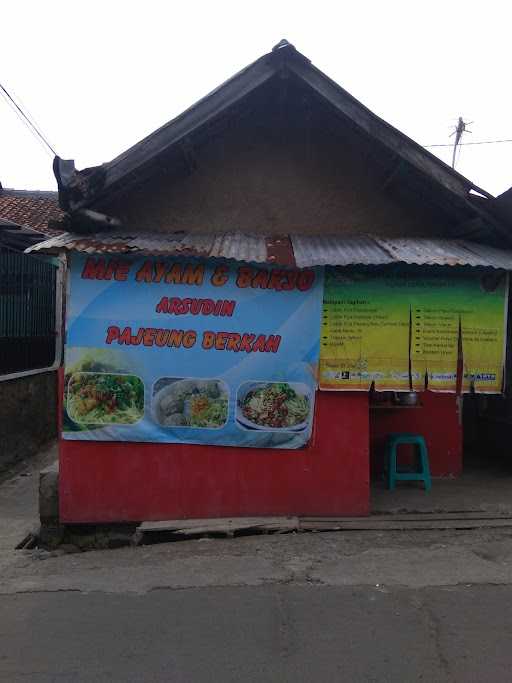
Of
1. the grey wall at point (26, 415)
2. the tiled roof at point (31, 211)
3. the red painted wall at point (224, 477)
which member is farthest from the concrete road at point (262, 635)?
the tiled roof at point (31, 211)

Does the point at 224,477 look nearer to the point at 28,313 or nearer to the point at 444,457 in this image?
the point at 444,457

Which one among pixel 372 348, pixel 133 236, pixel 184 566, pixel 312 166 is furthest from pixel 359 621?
pixel 312 166

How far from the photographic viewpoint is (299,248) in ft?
19.5

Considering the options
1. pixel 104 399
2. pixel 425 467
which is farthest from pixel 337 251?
pixel 425 467

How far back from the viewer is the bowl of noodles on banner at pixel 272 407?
231 inches

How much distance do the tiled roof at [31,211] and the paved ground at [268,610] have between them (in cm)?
1005

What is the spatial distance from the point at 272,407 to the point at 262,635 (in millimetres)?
2325

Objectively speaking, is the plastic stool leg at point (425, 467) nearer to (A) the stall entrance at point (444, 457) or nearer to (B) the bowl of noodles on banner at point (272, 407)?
(A) the stall entrance at point (444, 457)

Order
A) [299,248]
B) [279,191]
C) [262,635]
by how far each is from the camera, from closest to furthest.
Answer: [262,635] < [299,248] < [279,191]

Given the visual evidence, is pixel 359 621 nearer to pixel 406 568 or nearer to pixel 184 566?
pixel 406 568

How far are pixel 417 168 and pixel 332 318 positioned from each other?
173 cm

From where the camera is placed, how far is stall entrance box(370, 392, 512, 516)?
6.42 meters

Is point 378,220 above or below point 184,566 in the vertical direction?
above

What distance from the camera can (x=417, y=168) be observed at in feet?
20.3
